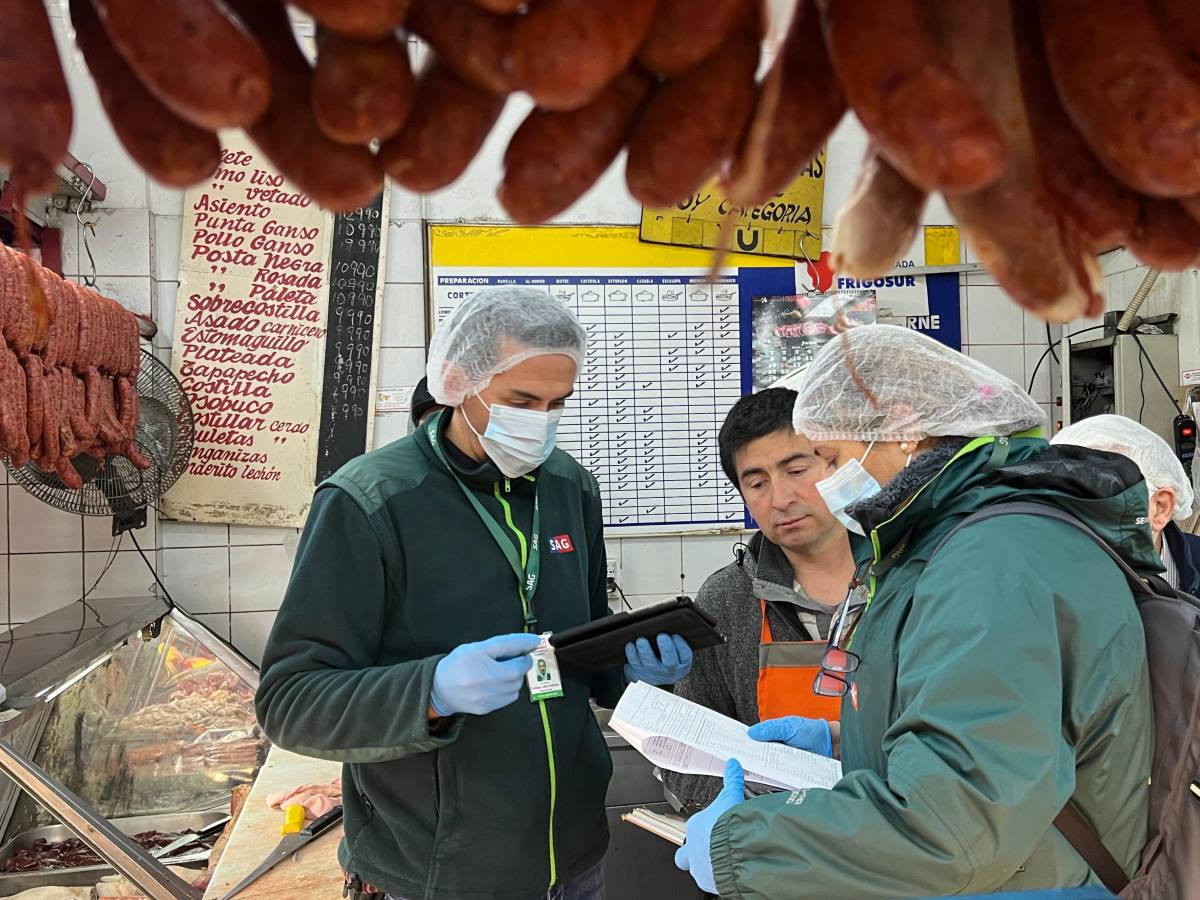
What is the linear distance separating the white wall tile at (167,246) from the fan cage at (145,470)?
528mm

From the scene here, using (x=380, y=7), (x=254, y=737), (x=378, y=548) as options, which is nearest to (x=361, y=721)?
(x=378, y=548)

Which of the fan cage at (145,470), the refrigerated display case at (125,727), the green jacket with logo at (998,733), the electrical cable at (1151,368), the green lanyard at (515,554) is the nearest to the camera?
the green jacket with logo at (998,733)

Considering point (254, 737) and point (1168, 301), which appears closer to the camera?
point (254, 737)

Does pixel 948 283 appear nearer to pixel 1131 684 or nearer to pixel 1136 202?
pixel 1131 684

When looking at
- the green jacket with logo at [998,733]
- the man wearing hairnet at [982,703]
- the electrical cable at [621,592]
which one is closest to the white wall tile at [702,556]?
the electrical cable at [621,592]

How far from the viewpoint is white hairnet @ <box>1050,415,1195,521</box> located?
2.86 m

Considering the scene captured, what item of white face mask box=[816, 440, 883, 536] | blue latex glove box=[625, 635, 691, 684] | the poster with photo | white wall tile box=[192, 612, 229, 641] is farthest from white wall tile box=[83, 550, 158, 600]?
white face mask box=[816, 440, 883, 536]

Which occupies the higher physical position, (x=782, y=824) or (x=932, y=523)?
(x=932, y=523)

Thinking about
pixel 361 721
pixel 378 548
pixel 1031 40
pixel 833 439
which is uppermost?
pixel 1031 40

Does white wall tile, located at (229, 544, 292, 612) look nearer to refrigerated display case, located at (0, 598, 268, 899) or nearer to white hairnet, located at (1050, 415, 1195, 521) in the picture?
refrigerated display case, located at (0, 598, 268, 899)

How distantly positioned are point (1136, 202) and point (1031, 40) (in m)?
0.11

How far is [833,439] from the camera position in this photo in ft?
6.19

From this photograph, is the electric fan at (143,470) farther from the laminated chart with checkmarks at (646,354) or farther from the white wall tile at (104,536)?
the laminated chart with checkmarks at (646,354)

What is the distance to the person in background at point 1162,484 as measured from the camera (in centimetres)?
288
